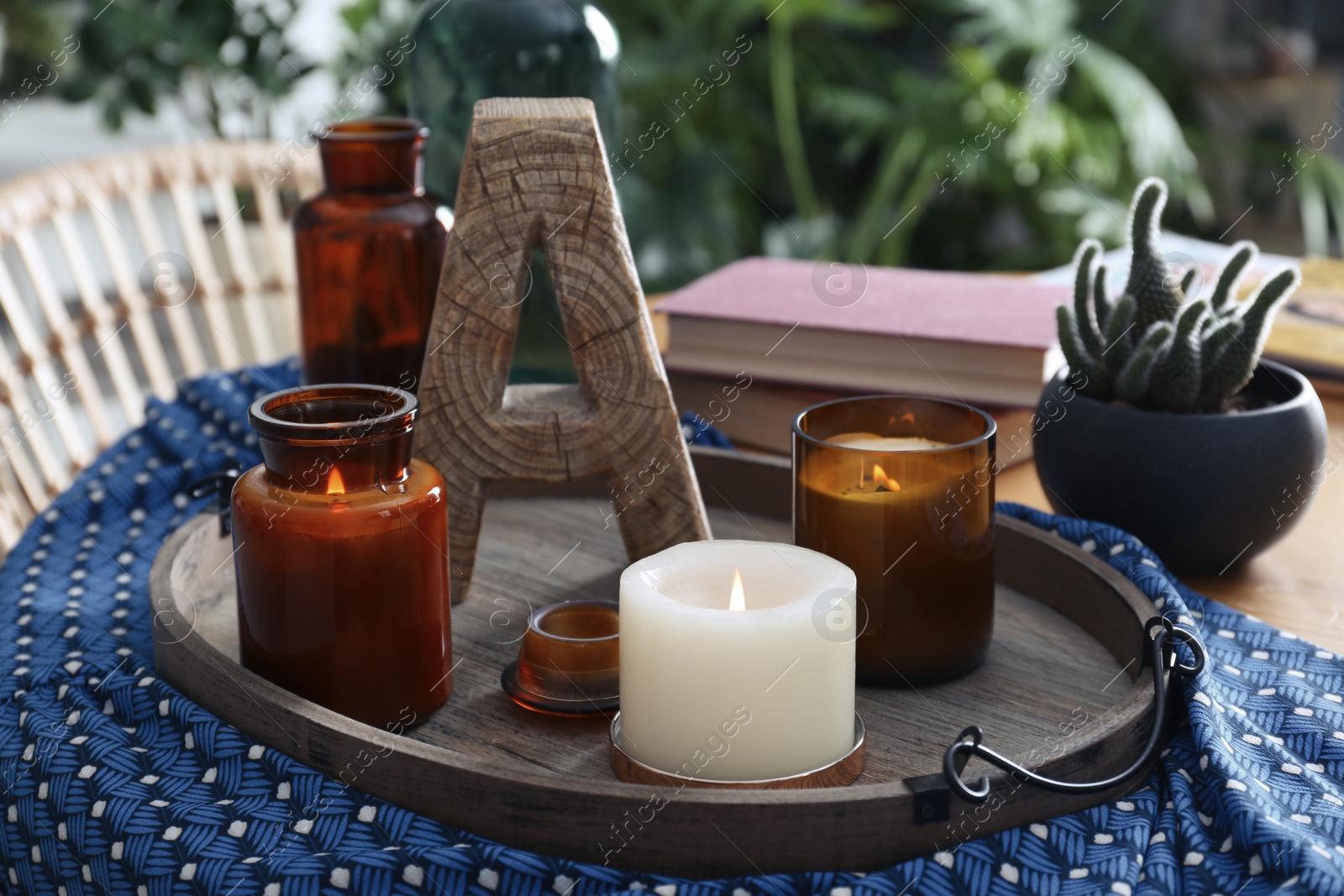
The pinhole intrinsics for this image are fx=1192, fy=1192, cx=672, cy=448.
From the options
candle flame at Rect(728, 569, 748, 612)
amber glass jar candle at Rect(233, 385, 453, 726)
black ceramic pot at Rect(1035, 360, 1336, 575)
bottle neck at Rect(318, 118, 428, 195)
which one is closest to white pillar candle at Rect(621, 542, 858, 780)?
candle flame at Rect(728, 569, 748, 612)

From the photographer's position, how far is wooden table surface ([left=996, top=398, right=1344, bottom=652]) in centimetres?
68

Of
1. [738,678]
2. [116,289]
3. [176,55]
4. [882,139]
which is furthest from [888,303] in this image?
[882,139]

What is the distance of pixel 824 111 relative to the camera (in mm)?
2771

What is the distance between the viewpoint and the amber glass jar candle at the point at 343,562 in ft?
1.69

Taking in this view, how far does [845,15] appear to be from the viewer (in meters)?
2.53

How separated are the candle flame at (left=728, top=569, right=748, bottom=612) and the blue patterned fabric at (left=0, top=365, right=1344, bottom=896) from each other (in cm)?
12

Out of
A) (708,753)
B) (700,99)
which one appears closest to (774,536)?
(708,753)

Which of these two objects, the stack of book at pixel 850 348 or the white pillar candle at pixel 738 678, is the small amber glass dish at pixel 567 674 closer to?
the white pillar candle at pixel 738 678

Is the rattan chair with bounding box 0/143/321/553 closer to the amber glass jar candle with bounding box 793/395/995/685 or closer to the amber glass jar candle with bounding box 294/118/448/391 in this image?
the amber glass jar candle with bounding box 294/118/448/391

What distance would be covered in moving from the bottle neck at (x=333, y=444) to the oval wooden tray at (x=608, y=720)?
0.09 metres

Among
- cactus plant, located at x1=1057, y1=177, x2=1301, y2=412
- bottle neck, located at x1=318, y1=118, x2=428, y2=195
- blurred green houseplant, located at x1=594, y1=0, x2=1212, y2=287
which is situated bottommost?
blurred green houseplant, located at x1=594, y1=0, x2=1212, y2=287

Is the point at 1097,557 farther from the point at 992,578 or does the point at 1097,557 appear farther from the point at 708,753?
the point at 708,753

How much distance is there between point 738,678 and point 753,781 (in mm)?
43

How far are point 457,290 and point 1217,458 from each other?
17.1 inches
